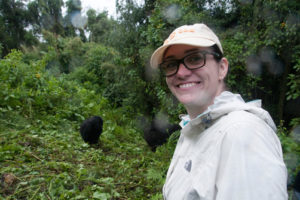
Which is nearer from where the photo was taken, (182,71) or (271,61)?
(182,71)

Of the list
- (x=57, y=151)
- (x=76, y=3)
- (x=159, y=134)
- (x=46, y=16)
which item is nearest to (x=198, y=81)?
(x=57, y=151)

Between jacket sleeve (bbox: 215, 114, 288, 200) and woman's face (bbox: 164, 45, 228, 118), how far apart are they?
0.42 meters

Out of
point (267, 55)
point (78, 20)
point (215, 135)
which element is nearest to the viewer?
point (215, 135)

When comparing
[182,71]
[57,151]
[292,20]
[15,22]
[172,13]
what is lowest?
[57,151]

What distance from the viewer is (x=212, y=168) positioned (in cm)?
93

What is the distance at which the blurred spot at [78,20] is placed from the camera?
2670 centimetres

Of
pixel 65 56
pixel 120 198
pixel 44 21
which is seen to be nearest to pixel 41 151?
pixel 120 198

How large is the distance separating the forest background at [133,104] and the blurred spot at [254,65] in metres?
0.02

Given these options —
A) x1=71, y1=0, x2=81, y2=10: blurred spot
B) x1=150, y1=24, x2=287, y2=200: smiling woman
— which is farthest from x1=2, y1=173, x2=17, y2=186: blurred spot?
x1=71, y1=0, x2=81, y2=10: blurred spot

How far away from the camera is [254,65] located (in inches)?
194

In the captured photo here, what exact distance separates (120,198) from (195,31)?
295 centimetres

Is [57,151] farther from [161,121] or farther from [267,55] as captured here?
[267,55]

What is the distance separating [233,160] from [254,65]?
4757mm

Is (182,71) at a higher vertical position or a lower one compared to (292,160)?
higher
